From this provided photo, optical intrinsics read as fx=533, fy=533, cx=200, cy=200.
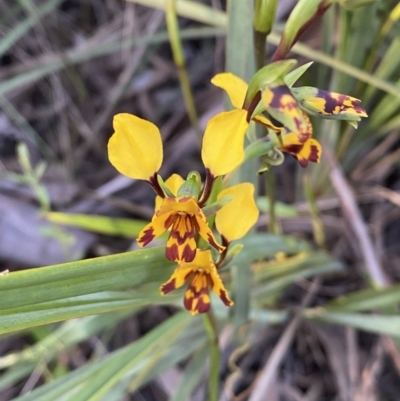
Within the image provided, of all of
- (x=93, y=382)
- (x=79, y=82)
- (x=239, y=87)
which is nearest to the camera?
(x=239, y=87)

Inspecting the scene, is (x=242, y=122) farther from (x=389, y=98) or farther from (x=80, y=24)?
(x=80, y=24)

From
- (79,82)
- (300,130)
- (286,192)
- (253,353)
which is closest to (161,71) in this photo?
(79,82)

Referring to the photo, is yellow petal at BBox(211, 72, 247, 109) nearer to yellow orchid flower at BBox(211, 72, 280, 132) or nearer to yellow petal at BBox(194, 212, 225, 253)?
yellow orchid flower at BBox(211, 72, 280, 132)

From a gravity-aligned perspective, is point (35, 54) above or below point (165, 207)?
above

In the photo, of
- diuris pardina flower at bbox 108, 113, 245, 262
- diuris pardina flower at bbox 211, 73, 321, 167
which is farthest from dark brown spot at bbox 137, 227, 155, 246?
diuris pardina flower at bbox 211, 73, 321, 167

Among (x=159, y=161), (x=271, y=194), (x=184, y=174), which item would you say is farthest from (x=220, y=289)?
(x=184, y=174)

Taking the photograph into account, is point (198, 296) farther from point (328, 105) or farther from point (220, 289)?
point (328, 105)
